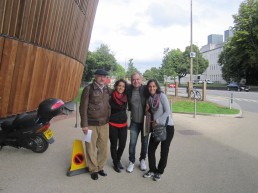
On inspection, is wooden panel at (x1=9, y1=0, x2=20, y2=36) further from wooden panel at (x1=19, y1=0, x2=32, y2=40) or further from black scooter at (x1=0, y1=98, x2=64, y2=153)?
black scooter at (x1=0, y1=98, x2=64, y2=153)

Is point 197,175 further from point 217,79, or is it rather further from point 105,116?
point 217,79

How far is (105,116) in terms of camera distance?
17.5 ft

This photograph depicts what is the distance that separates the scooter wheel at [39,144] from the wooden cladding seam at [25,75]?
229 centimetres

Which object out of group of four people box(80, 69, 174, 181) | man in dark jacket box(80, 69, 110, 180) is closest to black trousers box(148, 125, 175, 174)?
group of four people box(80, 69, 174, 181)

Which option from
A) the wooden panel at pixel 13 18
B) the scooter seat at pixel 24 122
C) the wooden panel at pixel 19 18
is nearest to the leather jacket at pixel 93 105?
the scooter seat at pixel 24 122

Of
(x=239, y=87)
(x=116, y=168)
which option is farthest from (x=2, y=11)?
(x=239, y=87)

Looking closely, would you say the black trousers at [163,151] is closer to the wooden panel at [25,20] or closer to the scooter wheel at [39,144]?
the scooter wheel at [39,144]

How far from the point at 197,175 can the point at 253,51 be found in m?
46.9

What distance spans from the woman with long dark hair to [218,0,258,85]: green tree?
45916 millimetres

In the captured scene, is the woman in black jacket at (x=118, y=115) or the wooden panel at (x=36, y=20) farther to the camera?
the wooden panel at (x=36, y=20)

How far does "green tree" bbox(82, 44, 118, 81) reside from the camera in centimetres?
5703

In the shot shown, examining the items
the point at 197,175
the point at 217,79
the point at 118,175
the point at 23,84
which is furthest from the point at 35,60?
the point at 217,79

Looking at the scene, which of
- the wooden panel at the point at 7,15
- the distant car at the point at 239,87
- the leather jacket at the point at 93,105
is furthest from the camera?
the distant car at the point at 239,87

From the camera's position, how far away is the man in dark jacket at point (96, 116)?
5160 millimetres
